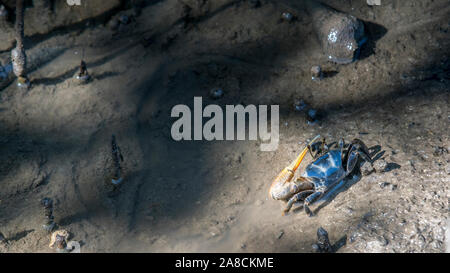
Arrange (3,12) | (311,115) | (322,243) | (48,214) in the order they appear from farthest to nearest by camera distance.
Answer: (3,12)
(311,115)
(48,214)
(322,243)

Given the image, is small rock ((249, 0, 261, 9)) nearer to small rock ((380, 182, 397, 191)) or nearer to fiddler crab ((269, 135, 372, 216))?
fiddler crab ((269, 135, 372, 216))

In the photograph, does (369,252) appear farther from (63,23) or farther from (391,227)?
(63,23)

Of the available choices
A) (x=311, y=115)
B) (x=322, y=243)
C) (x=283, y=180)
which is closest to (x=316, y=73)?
(x=311, y=115)

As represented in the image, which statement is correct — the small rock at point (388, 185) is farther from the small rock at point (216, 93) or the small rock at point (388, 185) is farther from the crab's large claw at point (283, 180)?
the small rock at point (216, 93)

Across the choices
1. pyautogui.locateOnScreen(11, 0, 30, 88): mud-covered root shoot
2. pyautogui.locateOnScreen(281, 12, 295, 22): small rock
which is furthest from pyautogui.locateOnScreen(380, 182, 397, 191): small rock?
pyautogui.locateOnScreen(11, 0, 30, 88): mud-covered root shoot

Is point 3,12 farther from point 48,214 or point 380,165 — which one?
point 380,165

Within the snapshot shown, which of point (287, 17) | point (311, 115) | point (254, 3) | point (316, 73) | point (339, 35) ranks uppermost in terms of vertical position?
point (254, 3)

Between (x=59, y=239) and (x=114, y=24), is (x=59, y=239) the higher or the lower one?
the lower one
